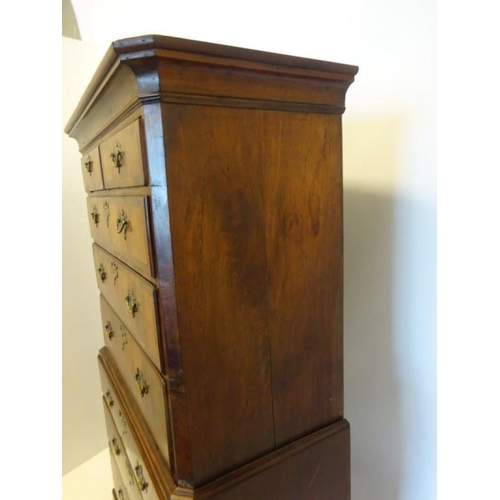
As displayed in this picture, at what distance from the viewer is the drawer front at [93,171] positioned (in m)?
1.11

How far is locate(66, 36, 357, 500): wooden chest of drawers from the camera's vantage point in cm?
69

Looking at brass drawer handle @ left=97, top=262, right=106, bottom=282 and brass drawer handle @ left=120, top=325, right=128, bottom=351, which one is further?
brass drawer handle @ left=97, top=262, right=106, bottom=282

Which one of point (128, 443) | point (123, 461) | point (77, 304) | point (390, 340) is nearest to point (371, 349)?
point (390, 340)

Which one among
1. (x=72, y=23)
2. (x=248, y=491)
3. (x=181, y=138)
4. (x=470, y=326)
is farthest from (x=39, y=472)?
(x=72, y=23)

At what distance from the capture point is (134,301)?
2.93ft

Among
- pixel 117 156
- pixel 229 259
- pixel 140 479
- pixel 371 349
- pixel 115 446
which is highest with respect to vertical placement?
pixel 117 156

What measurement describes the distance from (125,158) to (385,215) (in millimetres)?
710

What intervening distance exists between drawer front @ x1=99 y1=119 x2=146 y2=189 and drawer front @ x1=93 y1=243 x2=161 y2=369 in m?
0.20

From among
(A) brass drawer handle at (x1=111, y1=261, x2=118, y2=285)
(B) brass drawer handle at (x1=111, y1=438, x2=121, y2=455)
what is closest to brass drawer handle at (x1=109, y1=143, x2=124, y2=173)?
(A) brass drawer handle at (x1=111, y1=261, x2=118, y2=285)

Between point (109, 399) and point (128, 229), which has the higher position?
point (128, 229)

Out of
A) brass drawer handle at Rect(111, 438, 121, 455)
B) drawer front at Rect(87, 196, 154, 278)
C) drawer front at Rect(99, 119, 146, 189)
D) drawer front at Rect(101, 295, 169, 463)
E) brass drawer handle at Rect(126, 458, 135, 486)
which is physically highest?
drawer front at Rect(99, 119, 146, 189)

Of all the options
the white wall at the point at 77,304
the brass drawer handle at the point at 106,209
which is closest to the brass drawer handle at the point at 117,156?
the brass drawer handle at the point at 106,209

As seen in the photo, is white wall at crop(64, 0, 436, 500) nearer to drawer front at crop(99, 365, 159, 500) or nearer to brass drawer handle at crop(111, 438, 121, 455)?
drawer front at crop(99, 365, 159, 500)

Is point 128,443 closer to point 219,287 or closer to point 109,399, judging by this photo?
point 109,399
